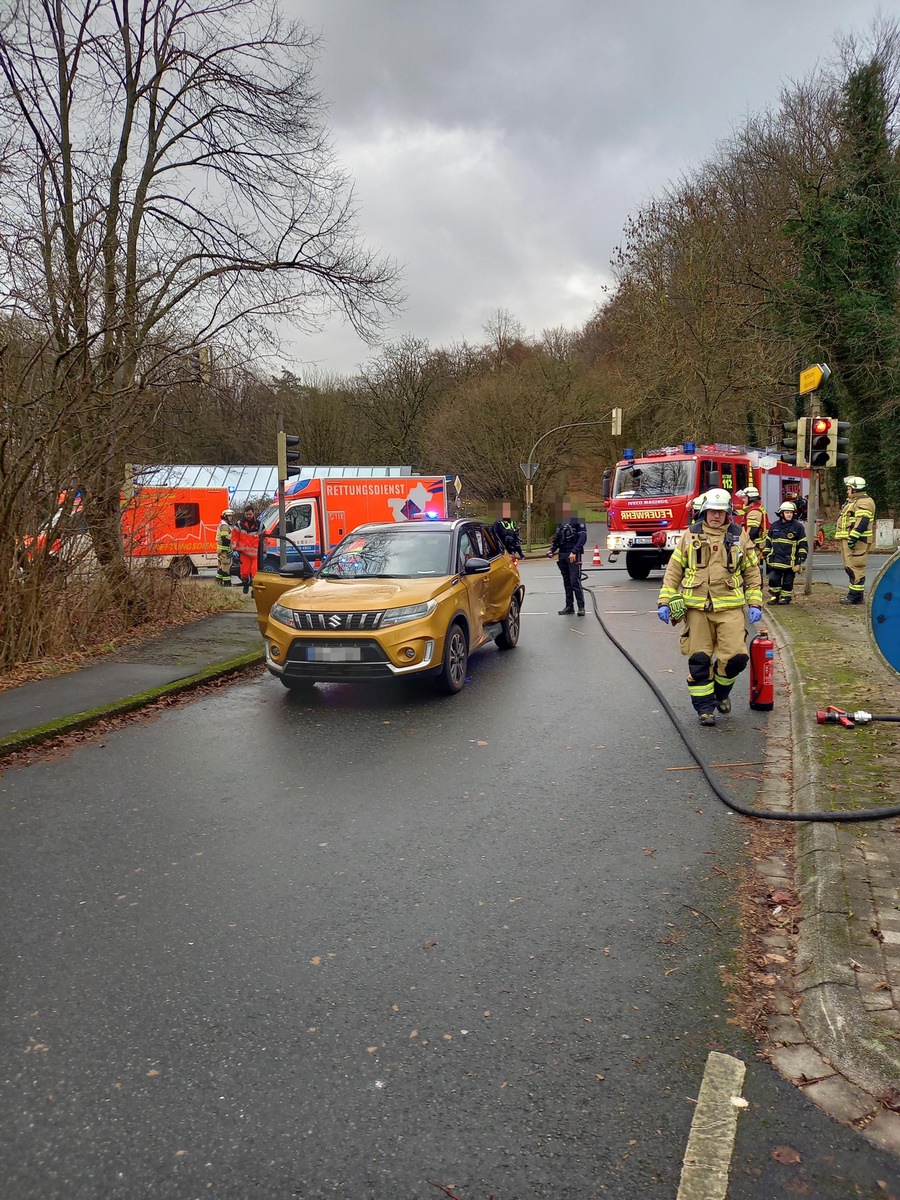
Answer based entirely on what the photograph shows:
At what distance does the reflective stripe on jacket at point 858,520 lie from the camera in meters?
14.5

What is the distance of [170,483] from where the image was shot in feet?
44.5

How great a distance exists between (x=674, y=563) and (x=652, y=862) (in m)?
3.40

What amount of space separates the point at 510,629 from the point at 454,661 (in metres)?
2.80

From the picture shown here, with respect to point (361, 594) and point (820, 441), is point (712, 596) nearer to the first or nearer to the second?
point (361, 594)

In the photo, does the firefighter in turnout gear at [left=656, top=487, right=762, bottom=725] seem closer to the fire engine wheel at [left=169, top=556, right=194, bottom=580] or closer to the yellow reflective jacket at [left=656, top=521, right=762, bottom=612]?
the yellow reflective jacket at [left=656, top=521, right=762, bottom=612]

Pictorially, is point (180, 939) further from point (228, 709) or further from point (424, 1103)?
point (228, 709)

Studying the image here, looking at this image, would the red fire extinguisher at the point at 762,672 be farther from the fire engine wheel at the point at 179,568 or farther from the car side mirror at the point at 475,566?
the fire engine wheel at the point at 179,568

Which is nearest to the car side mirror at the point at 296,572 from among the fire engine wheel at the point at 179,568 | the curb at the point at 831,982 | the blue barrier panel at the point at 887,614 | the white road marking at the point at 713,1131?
the fire engine wheel at the point at 179,568

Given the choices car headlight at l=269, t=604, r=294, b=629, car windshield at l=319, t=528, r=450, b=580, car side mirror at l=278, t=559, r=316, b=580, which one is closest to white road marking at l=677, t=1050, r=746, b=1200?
car headlight at l=269, t=604, r=294, b=629

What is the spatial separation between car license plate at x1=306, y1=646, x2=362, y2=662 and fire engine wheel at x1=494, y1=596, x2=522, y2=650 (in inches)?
135

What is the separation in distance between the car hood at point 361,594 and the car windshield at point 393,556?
9.2 inches

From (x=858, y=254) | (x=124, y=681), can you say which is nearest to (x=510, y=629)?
(x=124, y=681)

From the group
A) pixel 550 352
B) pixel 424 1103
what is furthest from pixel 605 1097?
pixel 550 352

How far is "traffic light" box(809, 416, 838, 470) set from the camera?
14109mm
